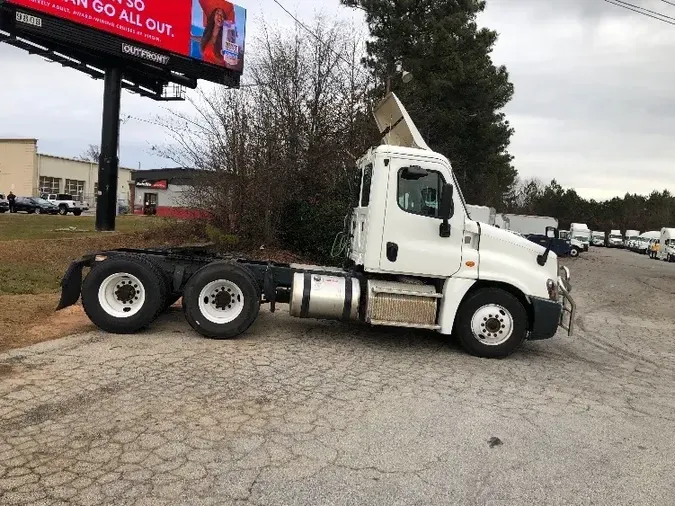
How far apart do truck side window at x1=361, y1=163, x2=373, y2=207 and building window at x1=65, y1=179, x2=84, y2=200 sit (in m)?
79.7

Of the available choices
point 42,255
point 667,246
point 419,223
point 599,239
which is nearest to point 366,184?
point 419,223

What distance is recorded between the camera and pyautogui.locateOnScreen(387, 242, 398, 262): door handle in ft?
24.6

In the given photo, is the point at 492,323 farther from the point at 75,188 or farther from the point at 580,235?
the point at 75,188

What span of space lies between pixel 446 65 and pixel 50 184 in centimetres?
6545

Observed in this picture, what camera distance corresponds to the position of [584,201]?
99.3m

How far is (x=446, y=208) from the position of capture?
7.34 metres

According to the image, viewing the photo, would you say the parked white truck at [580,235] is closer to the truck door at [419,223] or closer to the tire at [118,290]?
the truck door at [419,223]

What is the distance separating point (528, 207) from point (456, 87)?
6617 cm

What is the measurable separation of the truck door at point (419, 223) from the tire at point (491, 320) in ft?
1.78

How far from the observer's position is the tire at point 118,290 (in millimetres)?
7387

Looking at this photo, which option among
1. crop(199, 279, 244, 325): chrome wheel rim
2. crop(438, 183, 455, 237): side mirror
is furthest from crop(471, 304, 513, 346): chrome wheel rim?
crop(199, 279, 244, 325): chrome wheel rim

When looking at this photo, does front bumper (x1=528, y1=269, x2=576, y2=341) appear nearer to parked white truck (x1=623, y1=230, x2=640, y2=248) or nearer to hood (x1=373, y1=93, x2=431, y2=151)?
hood (x1=373, y1=93, x2=431, y2=151)

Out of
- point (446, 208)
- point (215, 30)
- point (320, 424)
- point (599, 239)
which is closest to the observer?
point (320, 424)

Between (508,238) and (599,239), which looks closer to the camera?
(508,238)
